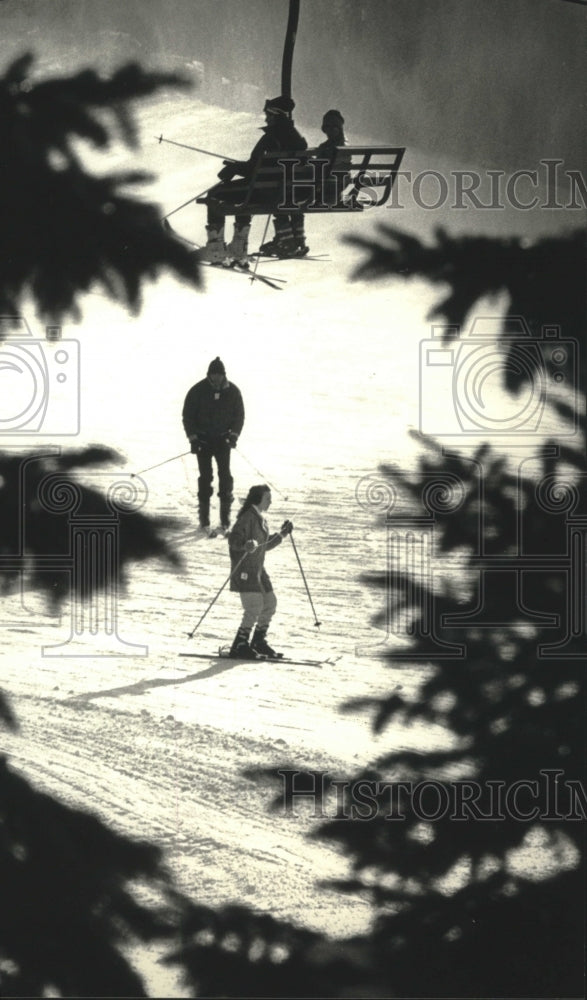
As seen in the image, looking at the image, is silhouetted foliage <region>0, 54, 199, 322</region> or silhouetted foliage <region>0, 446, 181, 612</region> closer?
silhouetted foliage <region>0, 54, 199, 322</region>

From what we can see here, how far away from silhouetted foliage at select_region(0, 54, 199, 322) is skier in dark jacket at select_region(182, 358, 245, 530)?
2.37ft

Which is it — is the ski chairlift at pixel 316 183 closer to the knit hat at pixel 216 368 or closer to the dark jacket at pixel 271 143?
the dark jacket at pixel 271 143

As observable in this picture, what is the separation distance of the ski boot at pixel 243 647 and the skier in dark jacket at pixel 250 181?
0.97 meters

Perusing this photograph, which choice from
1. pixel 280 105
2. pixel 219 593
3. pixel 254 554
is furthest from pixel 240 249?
pixel 219 593

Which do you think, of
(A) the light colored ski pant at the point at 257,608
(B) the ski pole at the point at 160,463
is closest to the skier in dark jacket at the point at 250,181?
(B) the ski pole at the point at 160,463

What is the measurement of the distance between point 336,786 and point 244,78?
1.86 metres

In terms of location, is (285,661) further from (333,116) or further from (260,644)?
(333,116)

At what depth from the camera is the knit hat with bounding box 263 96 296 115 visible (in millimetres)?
3619

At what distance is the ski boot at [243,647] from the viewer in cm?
369

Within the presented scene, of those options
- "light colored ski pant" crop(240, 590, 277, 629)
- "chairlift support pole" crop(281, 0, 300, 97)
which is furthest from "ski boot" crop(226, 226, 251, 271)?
"light colored ski pant" crop(240, 590, 277, 629)

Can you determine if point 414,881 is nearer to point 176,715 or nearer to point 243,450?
point 176,715

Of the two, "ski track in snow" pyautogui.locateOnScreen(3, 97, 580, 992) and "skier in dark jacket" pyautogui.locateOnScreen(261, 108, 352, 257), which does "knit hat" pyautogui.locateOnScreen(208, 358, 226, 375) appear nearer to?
"ski track in snow" pyautogui.locateOnScreen(3, 97, 580, 992)

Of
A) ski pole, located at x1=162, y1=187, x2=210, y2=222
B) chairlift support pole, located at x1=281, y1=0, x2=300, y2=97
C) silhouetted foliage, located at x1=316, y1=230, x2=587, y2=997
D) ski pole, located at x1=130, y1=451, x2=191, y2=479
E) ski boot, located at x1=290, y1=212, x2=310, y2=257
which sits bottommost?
silhouetted foliage, located at x1=316, y1=230, x2=587, y2=997

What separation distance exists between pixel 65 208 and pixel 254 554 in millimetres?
1175
